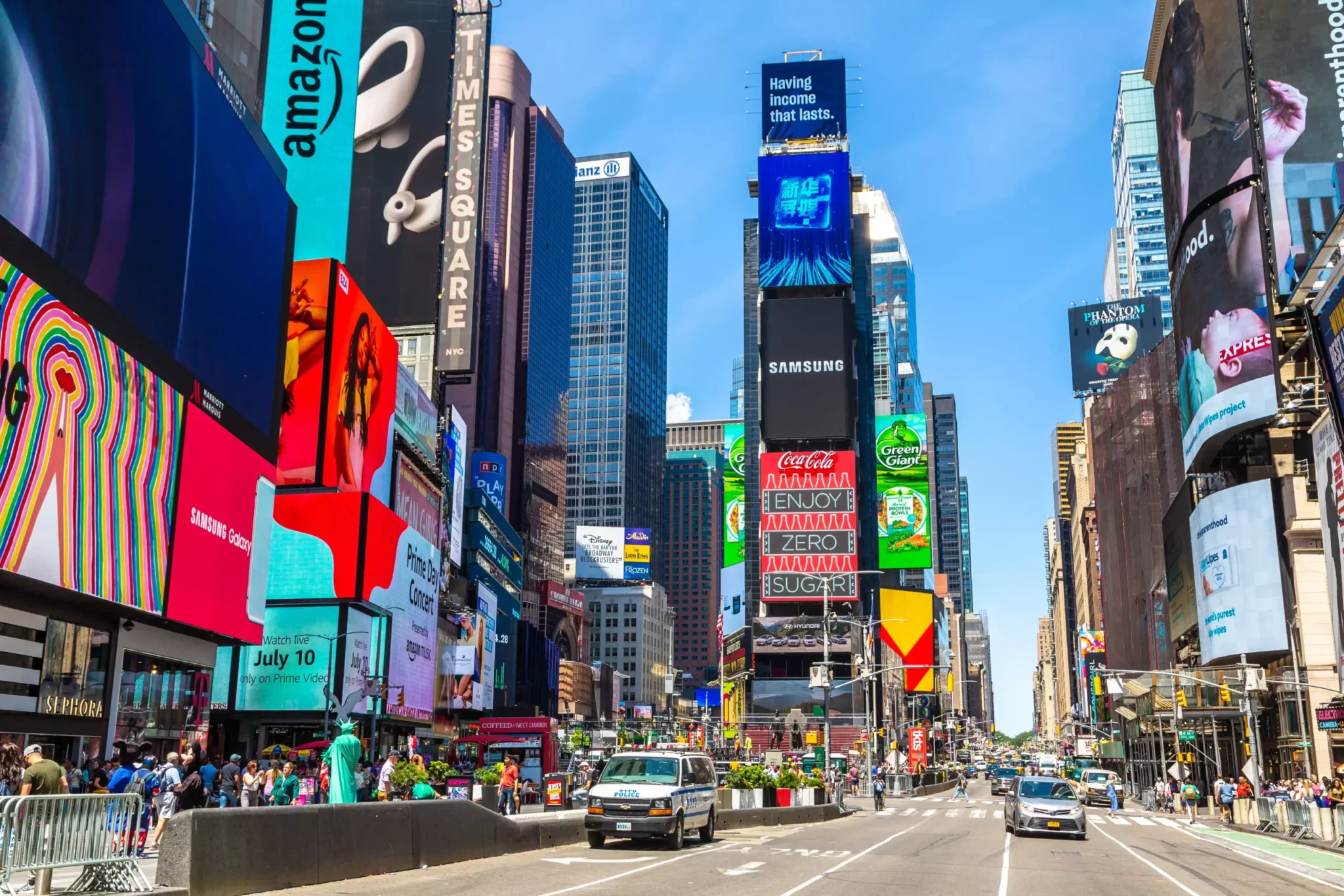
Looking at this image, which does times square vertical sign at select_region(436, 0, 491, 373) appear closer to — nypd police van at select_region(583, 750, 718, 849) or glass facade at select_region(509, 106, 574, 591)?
nypd police van at select_region(583, 750, 718, 849)

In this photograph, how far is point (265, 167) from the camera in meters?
37.1

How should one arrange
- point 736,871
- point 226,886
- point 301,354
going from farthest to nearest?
1. point 301,354
2. point 736,871
3. point 226,886

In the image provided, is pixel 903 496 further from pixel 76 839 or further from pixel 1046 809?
pixel 76 839

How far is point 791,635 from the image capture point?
428ft

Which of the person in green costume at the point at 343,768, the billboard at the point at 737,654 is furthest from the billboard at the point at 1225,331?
the billboard at the point at 737,654

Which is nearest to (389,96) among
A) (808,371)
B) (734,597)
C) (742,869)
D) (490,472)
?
(742,869)

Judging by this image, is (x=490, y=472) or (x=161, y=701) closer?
(x=161, y=701)

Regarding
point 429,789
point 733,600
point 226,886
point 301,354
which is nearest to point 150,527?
point 429,789

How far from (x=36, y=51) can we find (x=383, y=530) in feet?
116

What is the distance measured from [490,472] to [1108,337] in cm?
8642

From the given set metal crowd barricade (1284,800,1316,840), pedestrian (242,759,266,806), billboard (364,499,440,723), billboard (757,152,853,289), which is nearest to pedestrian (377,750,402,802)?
pedestrian (242,759,266,806)

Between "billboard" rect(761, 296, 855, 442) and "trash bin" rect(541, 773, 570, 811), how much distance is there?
81541 millimetres

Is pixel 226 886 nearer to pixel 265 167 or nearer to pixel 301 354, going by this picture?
pixel 265 167

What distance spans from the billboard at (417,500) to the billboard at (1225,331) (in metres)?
45.2
